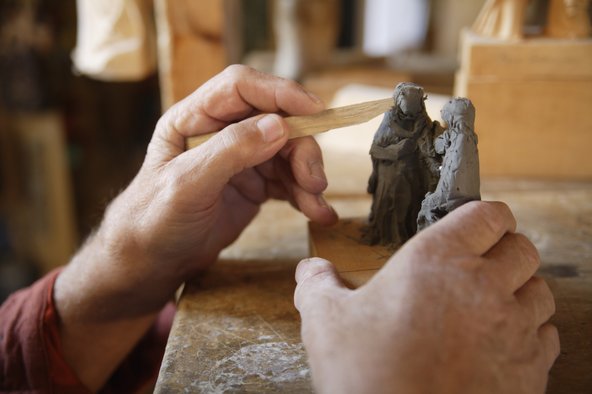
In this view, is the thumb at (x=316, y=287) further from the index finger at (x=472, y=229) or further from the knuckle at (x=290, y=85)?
the knuckle at (x=290, y=85)

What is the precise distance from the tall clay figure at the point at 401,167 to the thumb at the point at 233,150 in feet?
0.85

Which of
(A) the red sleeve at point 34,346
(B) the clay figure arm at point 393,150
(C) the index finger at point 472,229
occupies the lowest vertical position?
(A) the red sleeve at point 34,346

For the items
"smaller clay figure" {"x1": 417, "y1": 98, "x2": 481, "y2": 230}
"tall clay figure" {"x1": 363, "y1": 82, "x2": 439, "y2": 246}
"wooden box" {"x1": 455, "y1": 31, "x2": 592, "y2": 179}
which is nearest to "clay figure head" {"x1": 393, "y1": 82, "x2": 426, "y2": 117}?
"tall clay figure" {"x1": 363, "y1": 82, "x2": 439, "y2": 246}

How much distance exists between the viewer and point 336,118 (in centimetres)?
145

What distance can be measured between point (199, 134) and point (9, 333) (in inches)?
27.7

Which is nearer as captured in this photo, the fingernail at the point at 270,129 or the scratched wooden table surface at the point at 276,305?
the scratched wooden table surface at the point at 276,305

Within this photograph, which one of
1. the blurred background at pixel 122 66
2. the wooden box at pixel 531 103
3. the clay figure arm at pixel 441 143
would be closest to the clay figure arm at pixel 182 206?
the clay figure arm at pixel 441 143

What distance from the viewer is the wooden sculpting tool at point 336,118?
142 cm

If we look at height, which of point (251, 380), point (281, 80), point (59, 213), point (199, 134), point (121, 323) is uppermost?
point (281, 80)

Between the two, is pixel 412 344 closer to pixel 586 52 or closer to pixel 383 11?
pixel 586 52

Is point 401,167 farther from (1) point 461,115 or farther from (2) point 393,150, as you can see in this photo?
(1) point 461,115

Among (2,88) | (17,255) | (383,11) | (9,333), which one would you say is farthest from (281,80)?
(383,11)

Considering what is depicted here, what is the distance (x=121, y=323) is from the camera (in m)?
1.70

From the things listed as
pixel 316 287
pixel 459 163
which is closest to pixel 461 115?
pixel 459 163
